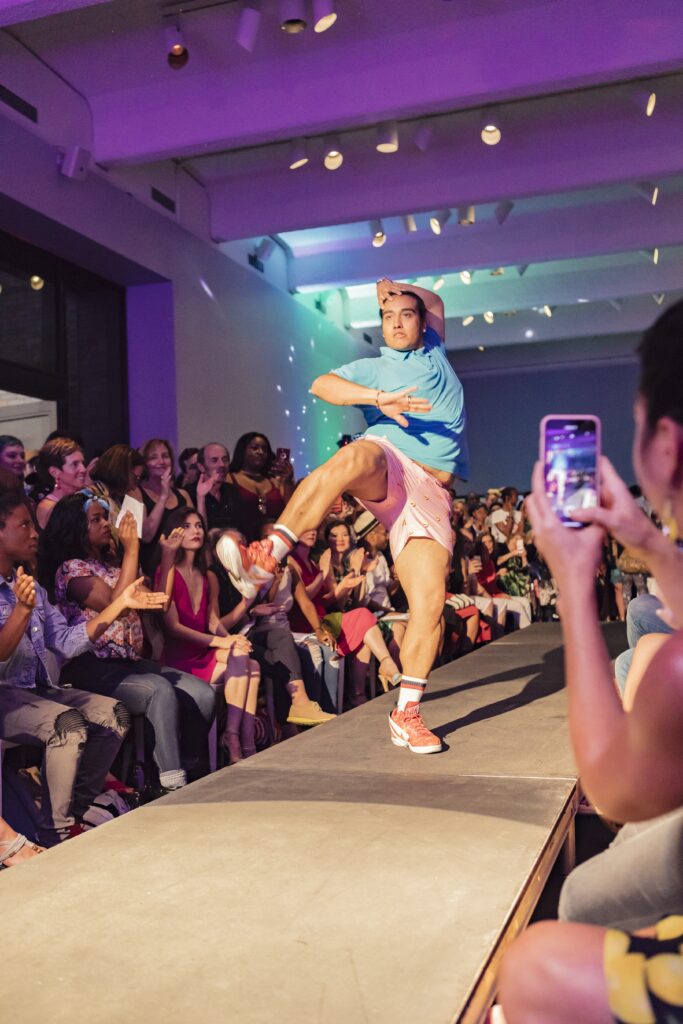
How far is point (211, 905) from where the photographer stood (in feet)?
4.99

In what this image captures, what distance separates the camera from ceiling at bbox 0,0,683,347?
511 centimetres

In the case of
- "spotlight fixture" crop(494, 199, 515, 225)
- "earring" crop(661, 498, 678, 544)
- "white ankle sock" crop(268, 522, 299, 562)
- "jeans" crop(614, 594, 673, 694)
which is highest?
"spotlight fixture" crop(494, 199, 515, 225)

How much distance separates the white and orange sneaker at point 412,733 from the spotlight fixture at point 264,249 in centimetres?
655

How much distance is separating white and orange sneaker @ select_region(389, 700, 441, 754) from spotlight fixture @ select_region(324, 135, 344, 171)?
4.61m

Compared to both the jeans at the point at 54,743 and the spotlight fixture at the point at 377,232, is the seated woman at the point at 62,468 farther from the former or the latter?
the spotlight fixture at the point at 377,232

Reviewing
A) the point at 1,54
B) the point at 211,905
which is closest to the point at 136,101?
the point at 1,54

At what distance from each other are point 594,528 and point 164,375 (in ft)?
21.0

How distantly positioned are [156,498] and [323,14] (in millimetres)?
2377

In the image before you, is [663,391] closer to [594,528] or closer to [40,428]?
[594,528]

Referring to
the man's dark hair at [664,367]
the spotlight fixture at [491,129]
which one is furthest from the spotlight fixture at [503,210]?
the man's dark hair at [664,367]

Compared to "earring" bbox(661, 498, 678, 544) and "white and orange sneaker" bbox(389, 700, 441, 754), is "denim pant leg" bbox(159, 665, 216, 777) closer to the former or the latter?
"white and orange sneaker" bbox(389, 700, 441, 754)

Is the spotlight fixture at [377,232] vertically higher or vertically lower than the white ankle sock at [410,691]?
higher

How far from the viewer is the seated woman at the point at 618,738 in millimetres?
781

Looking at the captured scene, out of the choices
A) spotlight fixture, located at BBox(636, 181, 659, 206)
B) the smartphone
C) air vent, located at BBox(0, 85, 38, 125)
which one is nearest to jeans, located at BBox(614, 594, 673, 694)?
the smartphone
